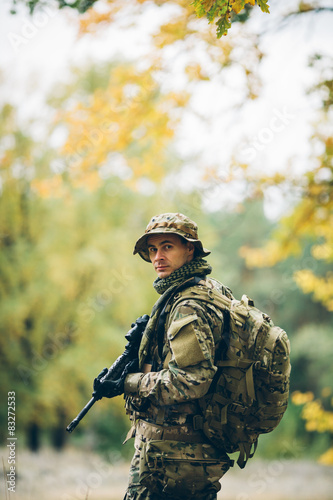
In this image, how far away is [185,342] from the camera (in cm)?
242

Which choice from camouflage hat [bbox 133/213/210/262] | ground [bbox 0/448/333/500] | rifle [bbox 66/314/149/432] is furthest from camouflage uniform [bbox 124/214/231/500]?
ground [bbox 0/448/333/500]

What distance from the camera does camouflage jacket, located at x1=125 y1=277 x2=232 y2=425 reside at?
94.0 inches

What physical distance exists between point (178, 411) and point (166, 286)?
0.69 meters

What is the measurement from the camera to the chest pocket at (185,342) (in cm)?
239

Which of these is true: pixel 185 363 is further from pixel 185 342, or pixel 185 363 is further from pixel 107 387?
pixel 107 387

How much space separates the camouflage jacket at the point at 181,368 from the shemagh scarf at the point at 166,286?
0.08 m

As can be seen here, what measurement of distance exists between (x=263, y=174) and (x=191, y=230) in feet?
12.7

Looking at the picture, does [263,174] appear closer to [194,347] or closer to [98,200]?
[194,347]

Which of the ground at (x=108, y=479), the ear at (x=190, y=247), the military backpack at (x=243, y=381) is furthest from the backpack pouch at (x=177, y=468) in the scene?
the ground at (x=108, y=479)
